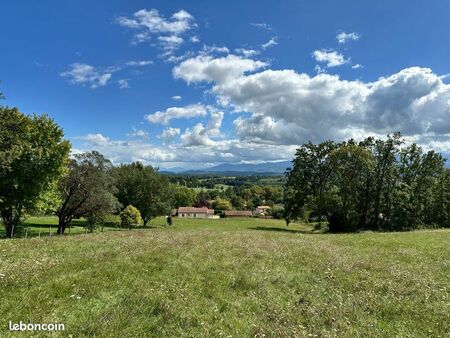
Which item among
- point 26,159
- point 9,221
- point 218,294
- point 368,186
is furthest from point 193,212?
point 218,294

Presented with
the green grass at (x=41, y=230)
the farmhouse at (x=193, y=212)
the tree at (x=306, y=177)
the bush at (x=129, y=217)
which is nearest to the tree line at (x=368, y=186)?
the tree at (x=306, y=177)

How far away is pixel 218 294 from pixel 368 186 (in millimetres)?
54791

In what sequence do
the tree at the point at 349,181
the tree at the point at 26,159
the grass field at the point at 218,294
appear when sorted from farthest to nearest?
the tree at the point at 349,181
the tree at the point at 26,159
the grass field at the point at 218,294

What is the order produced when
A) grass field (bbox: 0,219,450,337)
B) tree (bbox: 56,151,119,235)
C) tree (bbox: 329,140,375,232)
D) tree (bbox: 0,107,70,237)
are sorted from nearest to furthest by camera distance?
grass field (bbox: 0,219,450,337)
tree (bbox: 0,107,70,237)
tree (bbox: 56,151,119,235)
tree (bbox: 329,140,375,232)

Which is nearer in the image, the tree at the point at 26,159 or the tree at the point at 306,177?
the tree at the point at 26,159

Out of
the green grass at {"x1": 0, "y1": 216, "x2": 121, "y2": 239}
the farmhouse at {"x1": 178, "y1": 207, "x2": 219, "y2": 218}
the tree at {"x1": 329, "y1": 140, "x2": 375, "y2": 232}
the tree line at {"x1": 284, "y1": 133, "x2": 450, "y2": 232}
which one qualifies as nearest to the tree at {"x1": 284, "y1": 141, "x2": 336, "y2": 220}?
the tree line at {"x1": 284, "y1": 133, "x2": 450, "y2": 232}

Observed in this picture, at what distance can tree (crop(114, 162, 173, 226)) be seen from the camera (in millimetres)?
78500

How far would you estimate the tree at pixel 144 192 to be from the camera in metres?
78.5

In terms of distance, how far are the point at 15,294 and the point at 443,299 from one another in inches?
467

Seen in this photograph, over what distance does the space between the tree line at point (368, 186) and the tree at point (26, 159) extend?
139ft

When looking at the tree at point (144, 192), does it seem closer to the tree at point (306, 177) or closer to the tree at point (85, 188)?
the tree at point (85, 188)

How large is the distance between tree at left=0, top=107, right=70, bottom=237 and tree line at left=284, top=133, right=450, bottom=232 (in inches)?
1665

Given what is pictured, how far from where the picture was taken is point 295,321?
777cm

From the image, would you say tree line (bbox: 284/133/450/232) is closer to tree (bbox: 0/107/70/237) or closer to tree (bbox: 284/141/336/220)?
tree (bbox: 284/141/336/220)
